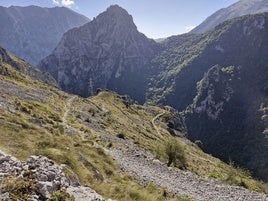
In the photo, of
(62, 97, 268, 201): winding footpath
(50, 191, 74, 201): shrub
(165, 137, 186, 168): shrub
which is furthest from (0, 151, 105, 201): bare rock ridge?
(165, 137, 186, 168): shrub

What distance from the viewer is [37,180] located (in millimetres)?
14922

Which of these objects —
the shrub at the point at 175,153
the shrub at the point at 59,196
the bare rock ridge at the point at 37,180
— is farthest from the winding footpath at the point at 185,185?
the shrub at the point at 59,196

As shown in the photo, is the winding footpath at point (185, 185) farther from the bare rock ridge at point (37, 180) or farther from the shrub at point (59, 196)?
the shrub at point (59, 196)

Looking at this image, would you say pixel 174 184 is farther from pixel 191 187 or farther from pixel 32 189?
pixel 32 189

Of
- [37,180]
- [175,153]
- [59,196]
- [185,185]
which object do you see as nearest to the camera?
[59,196]

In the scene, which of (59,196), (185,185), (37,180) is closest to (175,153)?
(185,185)

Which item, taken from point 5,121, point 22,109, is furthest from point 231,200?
point 22,109

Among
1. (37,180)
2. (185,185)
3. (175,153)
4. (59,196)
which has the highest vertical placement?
(37,180)

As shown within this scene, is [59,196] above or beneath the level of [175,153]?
above

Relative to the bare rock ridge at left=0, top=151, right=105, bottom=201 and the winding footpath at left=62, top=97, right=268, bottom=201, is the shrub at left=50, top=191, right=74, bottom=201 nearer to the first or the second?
the bare rock ridge at left=0, top=151, right=105, bottom=201

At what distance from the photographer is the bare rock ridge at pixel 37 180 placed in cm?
1411

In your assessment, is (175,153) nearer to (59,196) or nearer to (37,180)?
(37,180)

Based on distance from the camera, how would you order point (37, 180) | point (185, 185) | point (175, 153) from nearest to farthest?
point (37, 180), point (185, 185), point (175, 153)

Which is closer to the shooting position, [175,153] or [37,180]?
[37,180]
